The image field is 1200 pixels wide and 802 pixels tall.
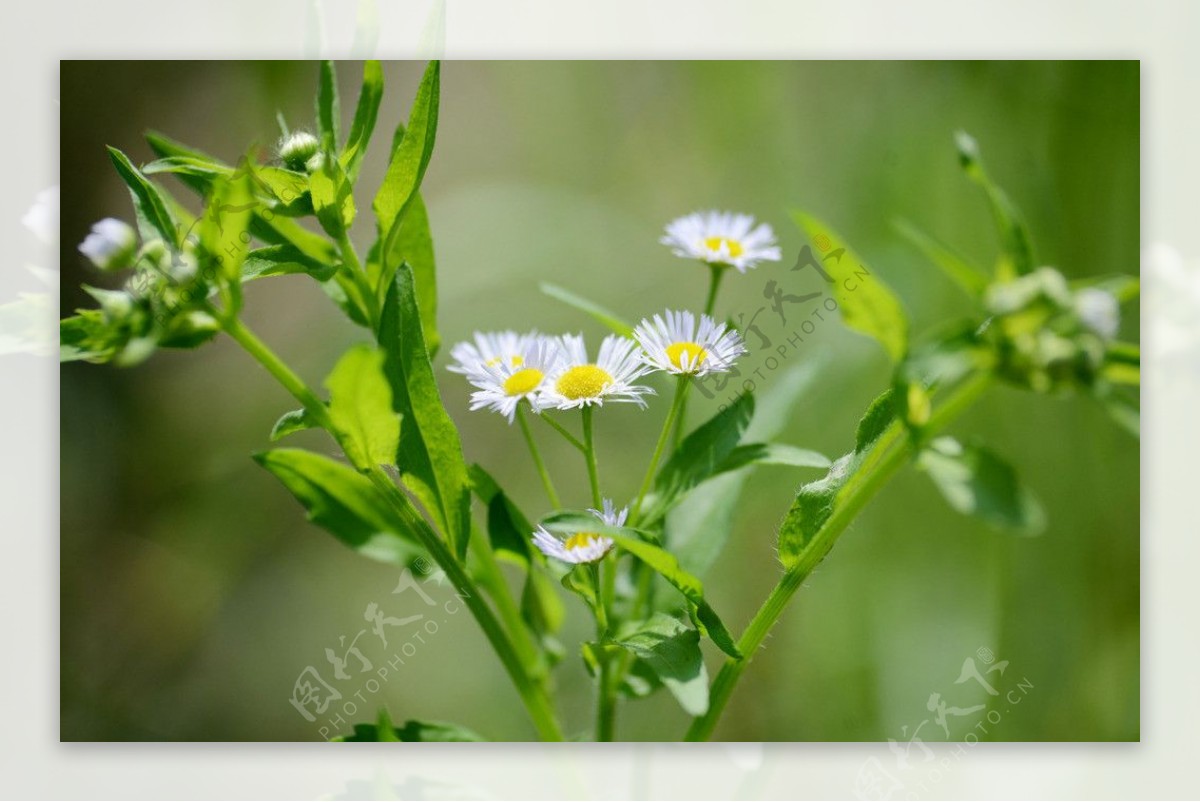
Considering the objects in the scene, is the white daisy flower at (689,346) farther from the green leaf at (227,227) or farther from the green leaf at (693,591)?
the green leaf at (227,227)

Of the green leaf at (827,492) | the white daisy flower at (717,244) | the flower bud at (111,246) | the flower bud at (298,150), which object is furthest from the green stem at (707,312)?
the flower bud at (111,246)

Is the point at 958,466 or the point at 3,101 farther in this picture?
the point at 3,101

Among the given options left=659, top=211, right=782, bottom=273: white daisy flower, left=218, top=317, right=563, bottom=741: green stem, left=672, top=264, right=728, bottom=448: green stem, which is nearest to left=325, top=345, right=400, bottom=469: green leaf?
left=218, top=317, right=563, bottom=741: green stem

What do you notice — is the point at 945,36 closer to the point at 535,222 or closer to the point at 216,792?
the point at 535,222

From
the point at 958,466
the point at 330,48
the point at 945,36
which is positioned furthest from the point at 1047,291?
the point at 330,48

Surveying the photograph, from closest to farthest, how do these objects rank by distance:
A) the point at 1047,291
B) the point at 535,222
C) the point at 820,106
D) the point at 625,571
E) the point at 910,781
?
the point at 1047,291 < the point at 625,571 < the point at 910,781 < the point at 820,106 < the point at 535,222

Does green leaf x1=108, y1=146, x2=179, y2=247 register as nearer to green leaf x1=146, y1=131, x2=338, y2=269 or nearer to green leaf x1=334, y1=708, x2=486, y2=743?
green leaf x1=146, y1=131, x2=338, y2=269
